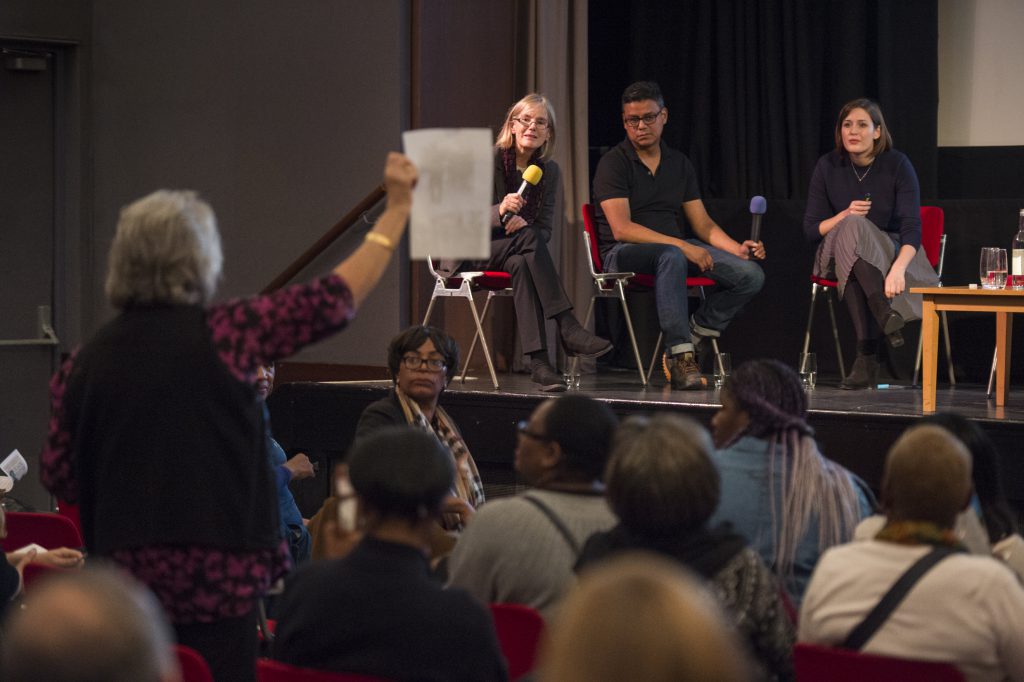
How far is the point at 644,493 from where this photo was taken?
1978 millimetres

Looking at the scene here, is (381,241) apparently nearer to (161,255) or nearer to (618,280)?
(161,255)

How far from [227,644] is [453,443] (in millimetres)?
1658

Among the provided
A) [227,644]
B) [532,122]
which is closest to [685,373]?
[532,122]

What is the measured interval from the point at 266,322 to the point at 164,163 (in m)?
6.14

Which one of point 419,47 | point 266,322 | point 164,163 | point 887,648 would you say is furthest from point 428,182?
point 164,163

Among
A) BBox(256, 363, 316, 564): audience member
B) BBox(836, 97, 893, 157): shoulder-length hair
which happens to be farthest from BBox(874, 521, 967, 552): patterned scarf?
BBox(836, 97, 893, 157): shoulder-length hair

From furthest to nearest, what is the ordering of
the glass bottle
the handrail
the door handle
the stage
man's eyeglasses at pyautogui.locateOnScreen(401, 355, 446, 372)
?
1. the door handle
2. the handrail
3. the glass bottle
4. the stage
5. man's eyeglasses at pyautogui.locateOnScreen(401, 355, 446, 372)

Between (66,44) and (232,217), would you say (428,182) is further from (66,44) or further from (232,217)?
(66,44)

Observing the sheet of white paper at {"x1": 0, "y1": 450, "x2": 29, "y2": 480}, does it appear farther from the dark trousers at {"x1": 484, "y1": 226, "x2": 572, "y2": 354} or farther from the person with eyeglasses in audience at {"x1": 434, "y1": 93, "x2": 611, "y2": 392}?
the dark trousers at {"x1": 484, "y1": 226, "x2": 572, "y2": 354}

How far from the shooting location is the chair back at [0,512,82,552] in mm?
3492

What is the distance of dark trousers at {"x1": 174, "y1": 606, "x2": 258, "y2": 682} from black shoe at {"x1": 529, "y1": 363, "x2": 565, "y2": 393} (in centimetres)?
349

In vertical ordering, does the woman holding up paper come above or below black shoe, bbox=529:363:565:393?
above

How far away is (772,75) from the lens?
24.2ft

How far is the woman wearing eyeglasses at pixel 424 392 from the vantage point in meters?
3.76
